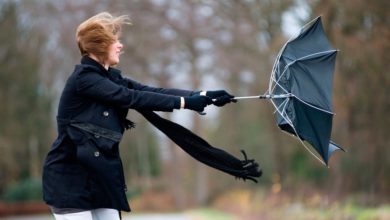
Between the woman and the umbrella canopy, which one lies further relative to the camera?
the umbrella canopy

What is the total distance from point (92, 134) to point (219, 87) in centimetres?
3361

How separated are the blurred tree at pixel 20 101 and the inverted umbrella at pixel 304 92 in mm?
30990

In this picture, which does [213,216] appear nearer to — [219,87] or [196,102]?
Answer: [219,87]

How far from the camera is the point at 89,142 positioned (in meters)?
4.33

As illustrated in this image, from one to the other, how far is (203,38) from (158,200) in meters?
11.6

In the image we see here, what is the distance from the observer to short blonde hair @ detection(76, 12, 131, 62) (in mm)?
4406

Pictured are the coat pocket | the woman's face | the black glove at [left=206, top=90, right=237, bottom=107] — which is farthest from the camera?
the black glove at [left=206, top=90, right=237, bottom=107]

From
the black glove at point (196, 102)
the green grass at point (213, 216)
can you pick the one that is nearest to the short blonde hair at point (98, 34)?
the black glove at point (196, 102)

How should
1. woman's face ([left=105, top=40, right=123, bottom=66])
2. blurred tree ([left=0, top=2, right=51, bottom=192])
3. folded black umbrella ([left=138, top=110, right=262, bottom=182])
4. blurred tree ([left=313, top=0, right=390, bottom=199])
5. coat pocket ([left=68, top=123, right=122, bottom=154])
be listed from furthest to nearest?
blurred tree ([left=0, top=2, right=51, bottom=192])
blurred tree ([left=313, top=0, right=390, bottom=199])
folded black umbrella ([left=138, top=110, right=262, bottom=182])
woman's face ([left=105, top=40, right=123, bottom=66])
coat pocket ([left=68, top=123, right=122, bottom=154])

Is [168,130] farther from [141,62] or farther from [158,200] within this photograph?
[158,200]

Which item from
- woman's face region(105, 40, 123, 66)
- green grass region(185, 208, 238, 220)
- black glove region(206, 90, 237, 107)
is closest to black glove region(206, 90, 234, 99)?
black glove region(206, 90, 237, 107)

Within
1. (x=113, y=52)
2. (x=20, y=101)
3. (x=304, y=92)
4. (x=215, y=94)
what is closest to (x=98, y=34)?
(x=113, y=52)

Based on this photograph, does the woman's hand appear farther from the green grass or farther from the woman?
the green grass

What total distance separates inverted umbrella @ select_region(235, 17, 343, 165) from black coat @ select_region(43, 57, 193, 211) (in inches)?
36.8
